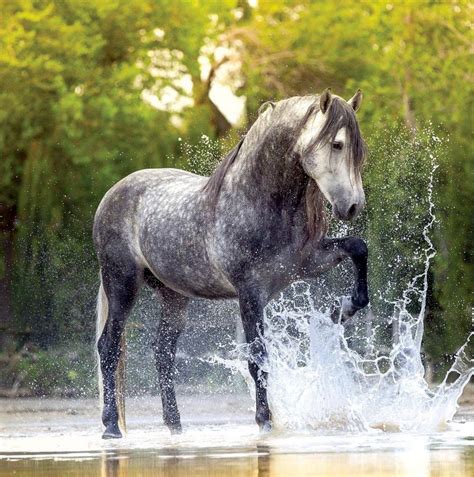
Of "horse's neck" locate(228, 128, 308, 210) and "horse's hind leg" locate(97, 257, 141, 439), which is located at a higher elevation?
"horse's neck" locate(228, 128, 308, 210)

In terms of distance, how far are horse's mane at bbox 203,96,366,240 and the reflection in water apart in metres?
1.78

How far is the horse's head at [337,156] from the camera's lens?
10.8 m

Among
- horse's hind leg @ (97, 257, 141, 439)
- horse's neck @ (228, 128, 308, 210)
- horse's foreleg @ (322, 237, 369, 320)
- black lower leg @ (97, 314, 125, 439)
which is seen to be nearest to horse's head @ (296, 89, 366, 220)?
horse's neck @ (228, 128, 308, 210)

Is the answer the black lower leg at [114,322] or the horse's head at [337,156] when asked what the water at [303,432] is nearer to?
the black lower leg at [114,322]

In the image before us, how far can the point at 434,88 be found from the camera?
22.4m

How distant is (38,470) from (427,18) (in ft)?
50.3

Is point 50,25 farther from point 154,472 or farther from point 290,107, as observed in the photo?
point 154,472

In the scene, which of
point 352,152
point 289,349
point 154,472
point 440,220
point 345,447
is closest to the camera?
point 154,472

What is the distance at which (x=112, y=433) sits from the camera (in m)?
12.3

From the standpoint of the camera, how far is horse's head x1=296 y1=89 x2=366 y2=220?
35.3 feet

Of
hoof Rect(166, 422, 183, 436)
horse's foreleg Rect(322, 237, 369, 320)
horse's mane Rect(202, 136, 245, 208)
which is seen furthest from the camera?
hoof Rect(166, 422, 183, 436)

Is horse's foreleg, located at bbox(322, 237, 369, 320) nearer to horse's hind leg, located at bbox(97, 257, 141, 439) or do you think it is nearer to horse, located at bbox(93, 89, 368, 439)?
horse, located at bbox(93, 89, 368, 439)

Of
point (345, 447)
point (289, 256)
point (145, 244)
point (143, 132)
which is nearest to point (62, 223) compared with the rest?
point (143, 132)

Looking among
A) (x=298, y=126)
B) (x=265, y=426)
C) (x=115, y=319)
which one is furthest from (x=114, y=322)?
(x=298, y=126)
